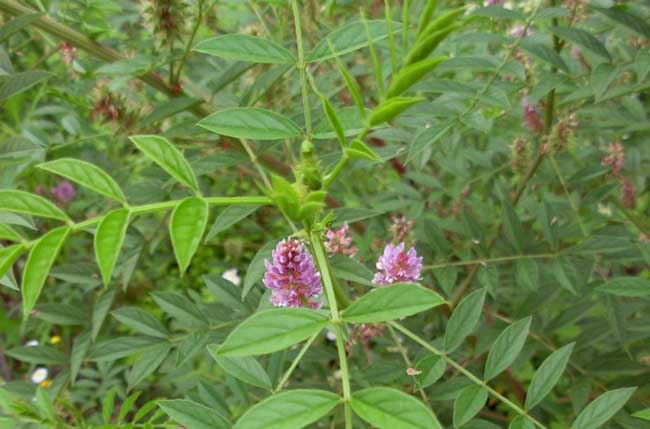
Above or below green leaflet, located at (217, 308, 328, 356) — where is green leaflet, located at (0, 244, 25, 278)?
above

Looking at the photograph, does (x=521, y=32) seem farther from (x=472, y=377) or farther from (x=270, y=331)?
(x=270, y=331)

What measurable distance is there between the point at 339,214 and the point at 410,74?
0.55 m

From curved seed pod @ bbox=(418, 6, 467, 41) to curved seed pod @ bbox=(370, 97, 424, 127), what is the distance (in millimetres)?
63

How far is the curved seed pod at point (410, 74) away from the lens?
620 millimetres

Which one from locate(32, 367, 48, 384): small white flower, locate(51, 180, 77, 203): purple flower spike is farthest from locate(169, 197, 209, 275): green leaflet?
locate(32, 367, 48, 384): small white flower

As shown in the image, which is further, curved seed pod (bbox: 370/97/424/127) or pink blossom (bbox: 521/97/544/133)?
pink blossom (bbox: 521/97/544/133)

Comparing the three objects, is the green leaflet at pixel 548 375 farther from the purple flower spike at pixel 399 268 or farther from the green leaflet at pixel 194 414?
the green leaflet at pixel 194 414

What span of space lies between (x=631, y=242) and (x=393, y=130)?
1.78ft

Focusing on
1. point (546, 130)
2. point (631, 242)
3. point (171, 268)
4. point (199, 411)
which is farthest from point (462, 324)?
point (171, 268)

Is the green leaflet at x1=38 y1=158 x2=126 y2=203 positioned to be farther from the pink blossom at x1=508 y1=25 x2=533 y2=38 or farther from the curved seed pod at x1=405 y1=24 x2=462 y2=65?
the pink blossom at x1=508 y1=25 x2=533 y2=38

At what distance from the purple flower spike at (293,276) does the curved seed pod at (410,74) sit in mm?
318

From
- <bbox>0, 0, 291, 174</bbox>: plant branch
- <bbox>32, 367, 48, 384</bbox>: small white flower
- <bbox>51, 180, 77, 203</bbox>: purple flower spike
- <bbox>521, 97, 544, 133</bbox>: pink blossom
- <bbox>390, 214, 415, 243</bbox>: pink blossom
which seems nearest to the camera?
<bbox>0, 0, 291, 174</bbox>: plant branch

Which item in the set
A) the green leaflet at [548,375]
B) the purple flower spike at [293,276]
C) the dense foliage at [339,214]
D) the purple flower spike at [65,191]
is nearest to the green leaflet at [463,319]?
the dense foliage at [339,214]

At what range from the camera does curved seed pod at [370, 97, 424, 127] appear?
636 millimetres
